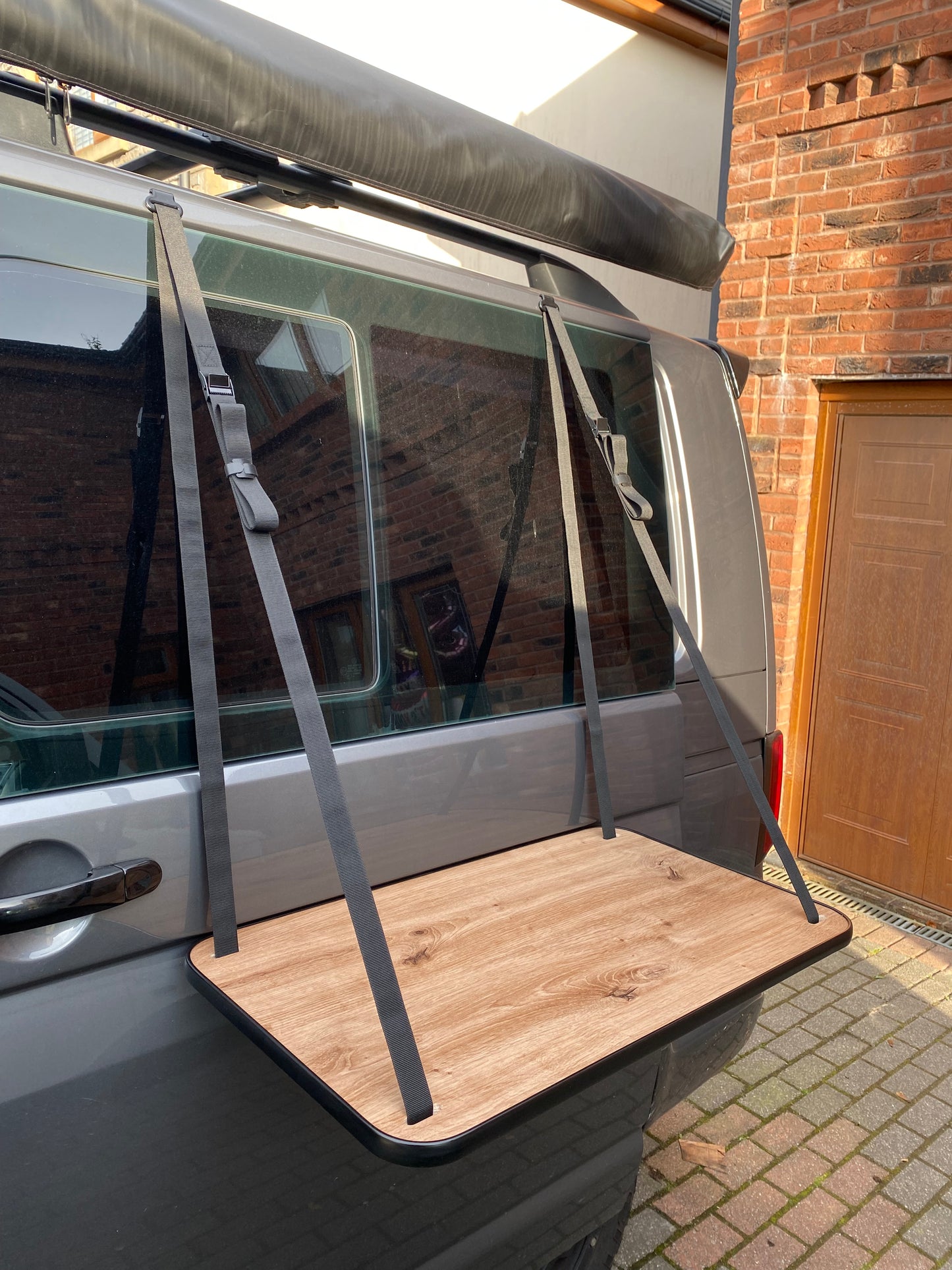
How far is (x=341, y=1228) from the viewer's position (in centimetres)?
151

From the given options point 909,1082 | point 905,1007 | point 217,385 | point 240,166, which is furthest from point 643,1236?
point 240,166

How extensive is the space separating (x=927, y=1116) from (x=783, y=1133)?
0.53 m

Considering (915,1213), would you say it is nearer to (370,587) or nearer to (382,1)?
(370,587)

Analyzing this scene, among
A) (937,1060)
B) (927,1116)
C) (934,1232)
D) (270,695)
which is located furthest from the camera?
(937,1060)

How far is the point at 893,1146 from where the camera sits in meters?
3.05

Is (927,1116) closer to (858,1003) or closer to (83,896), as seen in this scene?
(858,1003)

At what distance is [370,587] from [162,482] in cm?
40

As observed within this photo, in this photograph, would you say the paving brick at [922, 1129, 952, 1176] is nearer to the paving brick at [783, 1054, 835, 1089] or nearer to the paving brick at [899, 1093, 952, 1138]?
the paving brick at [899, 1093, 952, 1138]

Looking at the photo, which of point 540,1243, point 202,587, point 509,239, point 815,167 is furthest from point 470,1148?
point 815,167

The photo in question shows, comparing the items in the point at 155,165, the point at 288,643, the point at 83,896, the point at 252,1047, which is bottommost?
the point at 252,1047

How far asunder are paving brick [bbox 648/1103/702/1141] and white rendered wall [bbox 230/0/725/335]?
206 inches

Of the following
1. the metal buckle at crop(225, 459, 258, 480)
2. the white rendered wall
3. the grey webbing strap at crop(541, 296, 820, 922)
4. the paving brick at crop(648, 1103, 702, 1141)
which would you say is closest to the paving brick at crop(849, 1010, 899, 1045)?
the paving brick at crop(648, 1103, 702, 1141)

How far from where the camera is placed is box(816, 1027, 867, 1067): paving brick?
11.5 feet

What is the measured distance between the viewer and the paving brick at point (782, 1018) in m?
3.70
